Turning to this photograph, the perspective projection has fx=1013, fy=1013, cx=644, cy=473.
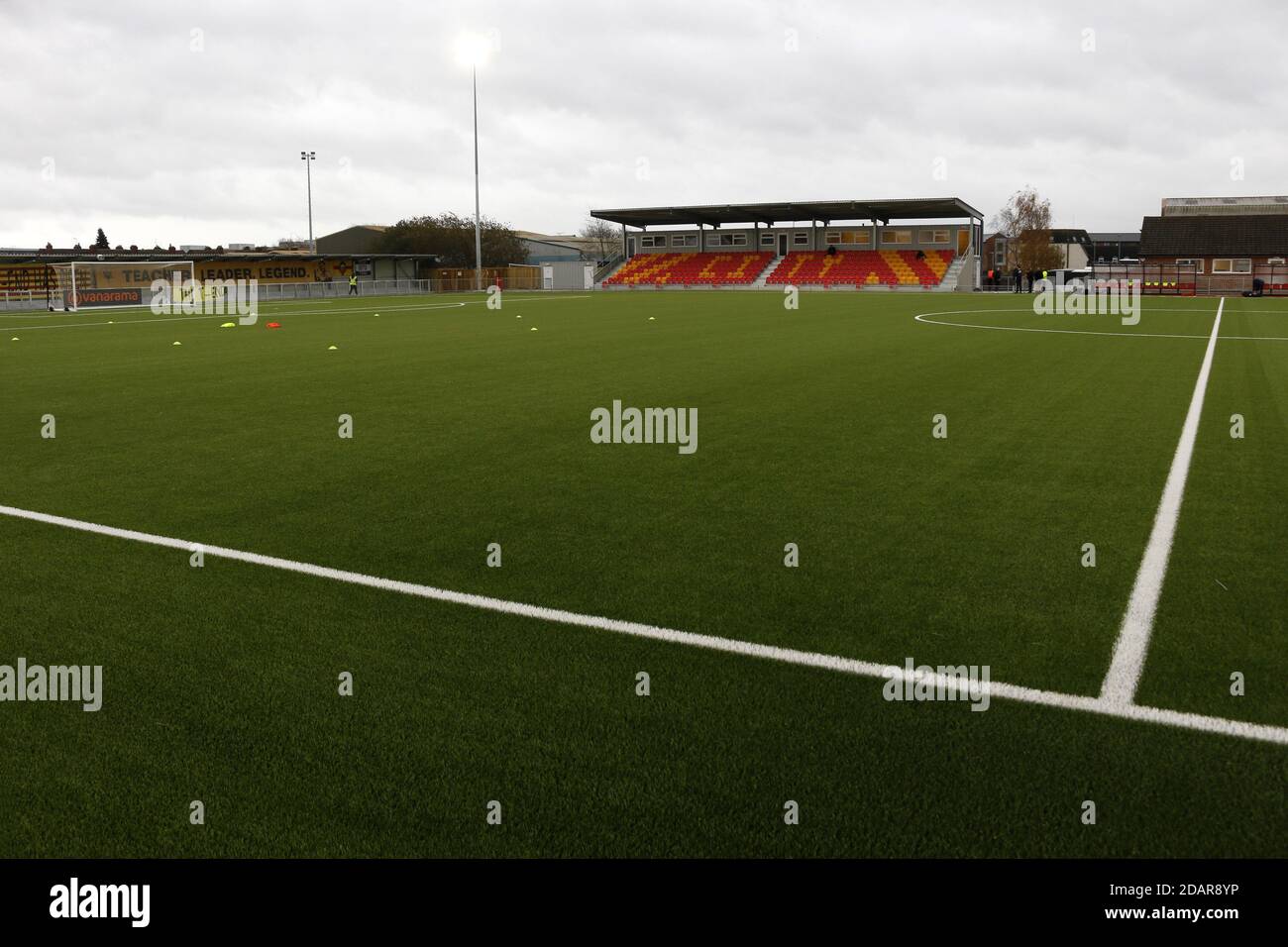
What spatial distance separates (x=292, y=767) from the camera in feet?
11.5

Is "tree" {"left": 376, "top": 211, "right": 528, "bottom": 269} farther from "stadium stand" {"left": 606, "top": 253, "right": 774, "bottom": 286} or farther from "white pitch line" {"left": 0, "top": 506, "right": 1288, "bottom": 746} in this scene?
"white pitch line" {"left": 0, "top": 506, "right": 1288, "bottom": 746}

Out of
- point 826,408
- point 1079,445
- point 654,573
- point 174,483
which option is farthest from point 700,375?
point 654,573

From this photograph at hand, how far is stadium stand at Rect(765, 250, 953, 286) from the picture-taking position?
68750 mm

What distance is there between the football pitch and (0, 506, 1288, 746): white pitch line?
0.9 inches

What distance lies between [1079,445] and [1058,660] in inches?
215

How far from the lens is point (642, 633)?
4.68 m

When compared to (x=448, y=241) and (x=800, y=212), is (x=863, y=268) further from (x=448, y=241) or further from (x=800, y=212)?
(x=448, y=241)

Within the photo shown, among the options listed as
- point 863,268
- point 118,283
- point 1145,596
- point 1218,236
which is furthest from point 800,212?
point 1145,596

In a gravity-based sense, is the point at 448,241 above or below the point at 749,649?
above

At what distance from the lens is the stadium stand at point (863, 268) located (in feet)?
226

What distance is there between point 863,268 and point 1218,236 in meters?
26.4

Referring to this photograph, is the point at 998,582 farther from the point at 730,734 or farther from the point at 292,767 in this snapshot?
the point at 292,767

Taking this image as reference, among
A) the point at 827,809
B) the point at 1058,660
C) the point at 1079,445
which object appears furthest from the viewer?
the point at 1079,445

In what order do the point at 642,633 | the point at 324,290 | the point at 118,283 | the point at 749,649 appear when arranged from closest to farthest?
the point at 749,649
the point at 642,633
the point at 118,283
the point at 324,290
